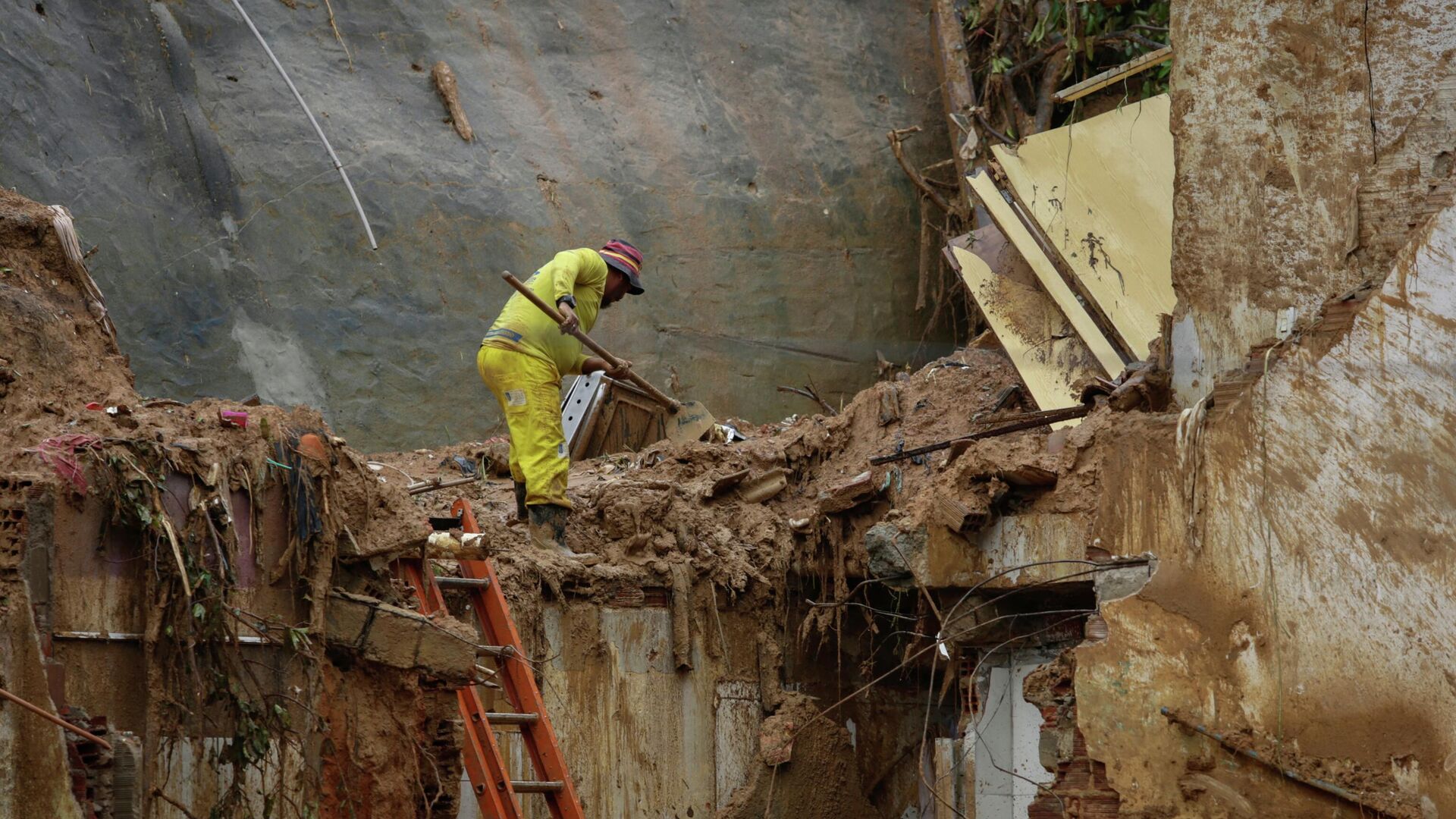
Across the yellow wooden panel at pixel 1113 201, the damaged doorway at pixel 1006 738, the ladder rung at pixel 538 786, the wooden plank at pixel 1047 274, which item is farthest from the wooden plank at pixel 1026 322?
the ladder rung at pixel 538 786

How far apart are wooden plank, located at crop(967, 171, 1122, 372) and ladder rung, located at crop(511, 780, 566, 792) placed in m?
4.07

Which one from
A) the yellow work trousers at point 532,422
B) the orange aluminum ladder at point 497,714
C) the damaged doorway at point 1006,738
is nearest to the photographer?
the orange aluminum ladder at point 497,714

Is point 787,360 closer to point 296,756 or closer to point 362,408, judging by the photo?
point 362,408

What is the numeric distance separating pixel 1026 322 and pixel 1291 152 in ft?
15.0

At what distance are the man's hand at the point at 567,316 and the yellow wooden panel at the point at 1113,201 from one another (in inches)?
125

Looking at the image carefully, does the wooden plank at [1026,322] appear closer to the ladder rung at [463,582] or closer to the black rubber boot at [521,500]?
the black rubber boot at [521,500]

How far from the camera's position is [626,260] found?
9.57m

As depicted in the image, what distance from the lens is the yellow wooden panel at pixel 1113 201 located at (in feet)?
31.1

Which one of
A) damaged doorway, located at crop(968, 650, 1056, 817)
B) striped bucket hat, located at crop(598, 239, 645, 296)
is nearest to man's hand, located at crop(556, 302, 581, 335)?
striped bucket hat, located at crop(598, 239, 645, 296)

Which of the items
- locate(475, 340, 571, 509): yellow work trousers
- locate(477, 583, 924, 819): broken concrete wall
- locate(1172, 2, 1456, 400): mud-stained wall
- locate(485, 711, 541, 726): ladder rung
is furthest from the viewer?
locate(475, 340, 571, 509): yellow work trousers

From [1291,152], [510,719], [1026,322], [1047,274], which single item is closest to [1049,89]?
[1047,274]

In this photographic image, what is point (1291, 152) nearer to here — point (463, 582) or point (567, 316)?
point (463, 582)

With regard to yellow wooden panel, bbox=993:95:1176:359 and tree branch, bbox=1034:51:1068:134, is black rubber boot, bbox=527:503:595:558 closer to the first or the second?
yellow wooden panel, bbox=993:95:1176:359

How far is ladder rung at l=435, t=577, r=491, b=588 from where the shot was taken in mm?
6910
